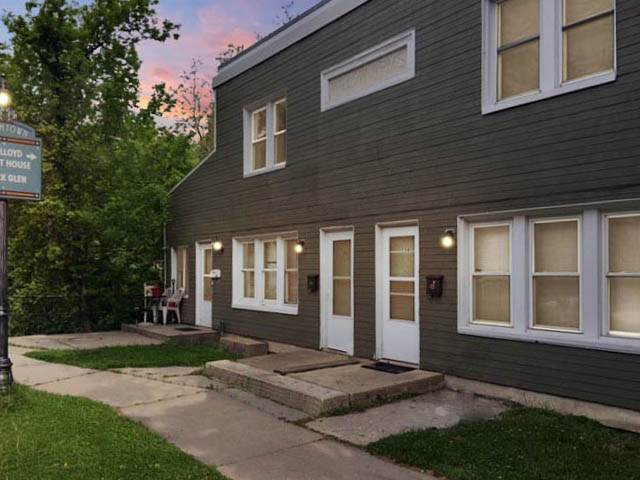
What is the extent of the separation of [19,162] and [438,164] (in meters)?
5.33

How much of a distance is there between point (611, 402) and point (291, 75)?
7.69 meters

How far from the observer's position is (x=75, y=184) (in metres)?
14.9

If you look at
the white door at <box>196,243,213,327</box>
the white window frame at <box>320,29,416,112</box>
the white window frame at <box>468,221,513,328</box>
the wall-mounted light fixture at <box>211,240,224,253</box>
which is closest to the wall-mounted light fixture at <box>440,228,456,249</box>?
the white window frame at <box>468,221,513,328</box>

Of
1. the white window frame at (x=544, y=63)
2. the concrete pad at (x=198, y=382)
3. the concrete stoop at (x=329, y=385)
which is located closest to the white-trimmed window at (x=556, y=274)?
the white window frame at (x=544, y=63)

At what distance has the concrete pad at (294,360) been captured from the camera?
25.9ft

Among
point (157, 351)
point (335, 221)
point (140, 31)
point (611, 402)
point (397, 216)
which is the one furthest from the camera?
point (140, 31)

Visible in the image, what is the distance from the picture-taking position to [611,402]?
562cm

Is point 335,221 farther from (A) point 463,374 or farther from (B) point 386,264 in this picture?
(A) point 463,374

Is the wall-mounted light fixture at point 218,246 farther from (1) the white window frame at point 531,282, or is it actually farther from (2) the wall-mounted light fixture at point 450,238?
(1) the white window frame at point 531,282

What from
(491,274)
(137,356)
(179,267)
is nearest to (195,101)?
(179,267)

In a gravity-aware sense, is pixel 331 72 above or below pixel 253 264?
above

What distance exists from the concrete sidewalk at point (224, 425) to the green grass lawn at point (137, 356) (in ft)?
1.78

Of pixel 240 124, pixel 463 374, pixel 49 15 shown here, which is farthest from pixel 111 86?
pixel 463 374

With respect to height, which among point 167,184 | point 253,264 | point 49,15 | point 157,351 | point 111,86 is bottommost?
point 157,351
